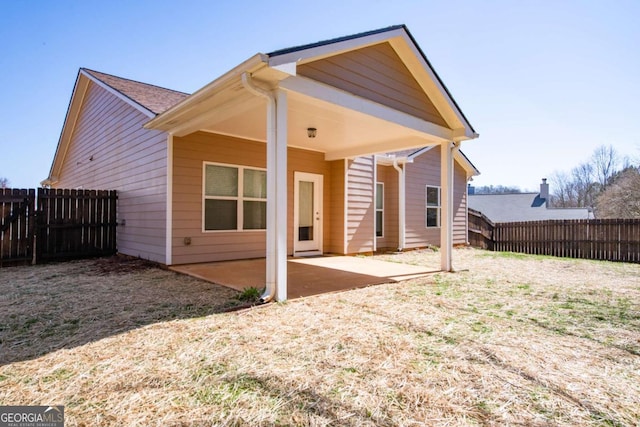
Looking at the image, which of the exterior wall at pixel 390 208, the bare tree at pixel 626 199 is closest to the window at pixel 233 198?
the exterior wall at pixel 390 208

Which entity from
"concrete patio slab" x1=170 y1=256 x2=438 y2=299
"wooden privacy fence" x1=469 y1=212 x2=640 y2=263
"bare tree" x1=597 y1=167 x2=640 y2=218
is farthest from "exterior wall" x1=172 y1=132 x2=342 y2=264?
"bare tree" x1=597 y1=167 x2=640 y2=218

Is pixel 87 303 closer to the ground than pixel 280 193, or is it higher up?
closer to the ground

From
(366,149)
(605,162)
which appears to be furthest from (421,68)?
(605,162)

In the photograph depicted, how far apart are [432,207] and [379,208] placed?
2.40m

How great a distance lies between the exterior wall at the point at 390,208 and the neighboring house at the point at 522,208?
14.4m

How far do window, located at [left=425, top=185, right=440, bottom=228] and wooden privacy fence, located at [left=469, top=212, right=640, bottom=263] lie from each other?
1.92 m

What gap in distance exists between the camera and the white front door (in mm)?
8328

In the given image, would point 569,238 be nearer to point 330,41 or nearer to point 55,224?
point 330,41

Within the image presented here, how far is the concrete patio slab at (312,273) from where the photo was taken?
4.84 m

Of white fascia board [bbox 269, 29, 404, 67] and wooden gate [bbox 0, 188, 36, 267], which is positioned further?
wooden gate [bbox 0, 188, 36, 267]

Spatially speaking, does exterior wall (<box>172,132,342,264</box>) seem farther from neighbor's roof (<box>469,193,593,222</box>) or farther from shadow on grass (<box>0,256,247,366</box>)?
neighbor's roof (<box>469,193,593,222</box>)

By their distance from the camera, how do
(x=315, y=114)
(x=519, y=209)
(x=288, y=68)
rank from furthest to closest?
(x=519, y=209) → (x=315, y=114) → (x=288, y=68)

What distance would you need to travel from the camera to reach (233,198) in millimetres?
7238

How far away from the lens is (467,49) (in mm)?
7945
